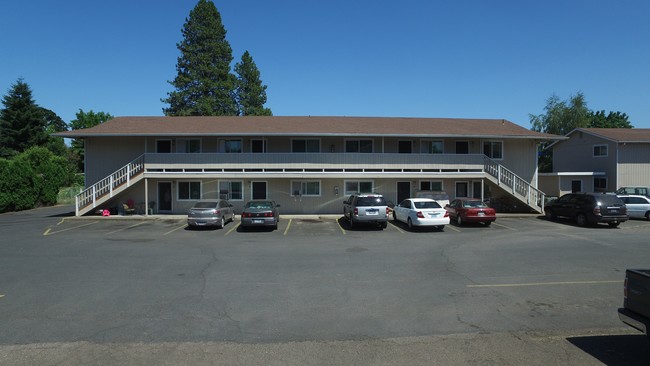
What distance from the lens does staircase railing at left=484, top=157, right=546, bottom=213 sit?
2483cm

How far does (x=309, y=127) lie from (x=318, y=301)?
20.4 meters

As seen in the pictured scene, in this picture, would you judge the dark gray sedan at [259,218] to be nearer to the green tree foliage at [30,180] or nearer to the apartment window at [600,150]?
the green tree foliage at [30,180]

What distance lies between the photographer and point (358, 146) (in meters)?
27.2

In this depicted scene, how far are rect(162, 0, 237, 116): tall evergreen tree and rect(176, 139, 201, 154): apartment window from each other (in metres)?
25.0

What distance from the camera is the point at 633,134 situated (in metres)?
32.8

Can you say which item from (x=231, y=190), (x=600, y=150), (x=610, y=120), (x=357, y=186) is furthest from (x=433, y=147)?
(x=610, y=120)

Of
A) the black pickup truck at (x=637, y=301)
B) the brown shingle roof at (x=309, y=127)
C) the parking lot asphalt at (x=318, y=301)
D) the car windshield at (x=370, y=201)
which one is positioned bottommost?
the parking lot asphalt at (x=318, y=301)

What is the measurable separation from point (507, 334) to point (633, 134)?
36.3 meters

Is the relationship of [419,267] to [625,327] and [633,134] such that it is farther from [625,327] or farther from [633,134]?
[633,134]

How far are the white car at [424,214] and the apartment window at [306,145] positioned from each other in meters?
9.34

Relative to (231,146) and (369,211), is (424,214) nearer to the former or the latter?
(369,211)

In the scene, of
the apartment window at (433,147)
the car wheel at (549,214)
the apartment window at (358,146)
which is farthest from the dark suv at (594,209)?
the apartment window at (358,146)

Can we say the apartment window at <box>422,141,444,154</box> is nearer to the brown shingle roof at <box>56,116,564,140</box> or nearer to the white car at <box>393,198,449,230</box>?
the brown shingle roof at <box>56,116,564,140</box>

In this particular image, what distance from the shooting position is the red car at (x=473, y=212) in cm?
1950
